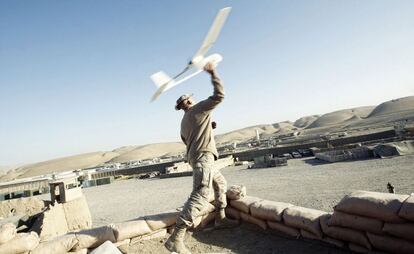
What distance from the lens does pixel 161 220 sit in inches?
163

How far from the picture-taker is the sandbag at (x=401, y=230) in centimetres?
265

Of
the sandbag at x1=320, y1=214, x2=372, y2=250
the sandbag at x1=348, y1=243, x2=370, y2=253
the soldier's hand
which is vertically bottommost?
the sandbag at x1=348, y1=243, x2=370, y2=253

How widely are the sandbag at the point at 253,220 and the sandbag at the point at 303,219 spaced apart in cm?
40

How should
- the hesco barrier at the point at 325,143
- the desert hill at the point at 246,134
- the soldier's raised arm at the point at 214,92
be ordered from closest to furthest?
the soldier's raised arm at the point at 214,92 → the hesco barrier at the point at 325,143 → the desert hill at the point at 246,134

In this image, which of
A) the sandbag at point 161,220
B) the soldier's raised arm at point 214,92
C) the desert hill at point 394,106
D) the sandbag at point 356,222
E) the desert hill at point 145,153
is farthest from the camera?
the desert hill at point 394,106

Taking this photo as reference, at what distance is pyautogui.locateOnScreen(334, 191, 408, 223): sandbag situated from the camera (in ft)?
9.18

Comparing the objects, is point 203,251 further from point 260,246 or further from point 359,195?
point 359,195

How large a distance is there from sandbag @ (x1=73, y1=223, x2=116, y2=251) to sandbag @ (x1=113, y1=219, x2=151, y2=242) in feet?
0.19

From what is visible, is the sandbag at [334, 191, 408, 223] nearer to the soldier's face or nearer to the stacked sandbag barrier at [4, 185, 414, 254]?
the stacked sandbag barrier at [4, 185, 414, 254]

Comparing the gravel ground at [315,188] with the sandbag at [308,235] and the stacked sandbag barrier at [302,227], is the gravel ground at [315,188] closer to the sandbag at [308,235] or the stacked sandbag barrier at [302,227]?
the stacked sandbag barrier at [302,227]

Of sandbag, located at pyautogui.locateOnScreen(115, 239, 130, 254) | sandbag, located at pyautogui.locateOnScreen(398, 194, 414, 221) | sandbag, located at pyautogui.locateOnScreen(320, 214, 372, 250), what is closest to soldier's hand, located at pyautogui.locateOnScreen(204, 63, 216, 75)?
sandbag, located at pyautogui.locateOnScreen(320, 214, 372, 250)

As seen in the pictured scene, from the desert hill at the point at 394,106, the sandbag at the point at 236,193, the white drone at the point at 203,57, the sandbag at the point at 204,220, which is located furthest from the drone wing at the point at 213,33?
the desert hill at the point at 394,106

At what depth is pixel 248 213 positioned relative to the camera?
435 centimetres

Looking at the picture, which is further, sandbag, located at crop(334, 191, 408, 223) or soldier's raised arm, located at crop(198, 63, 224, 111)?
soldier's raised arm, located at crop(198, 63, 224, 111)
